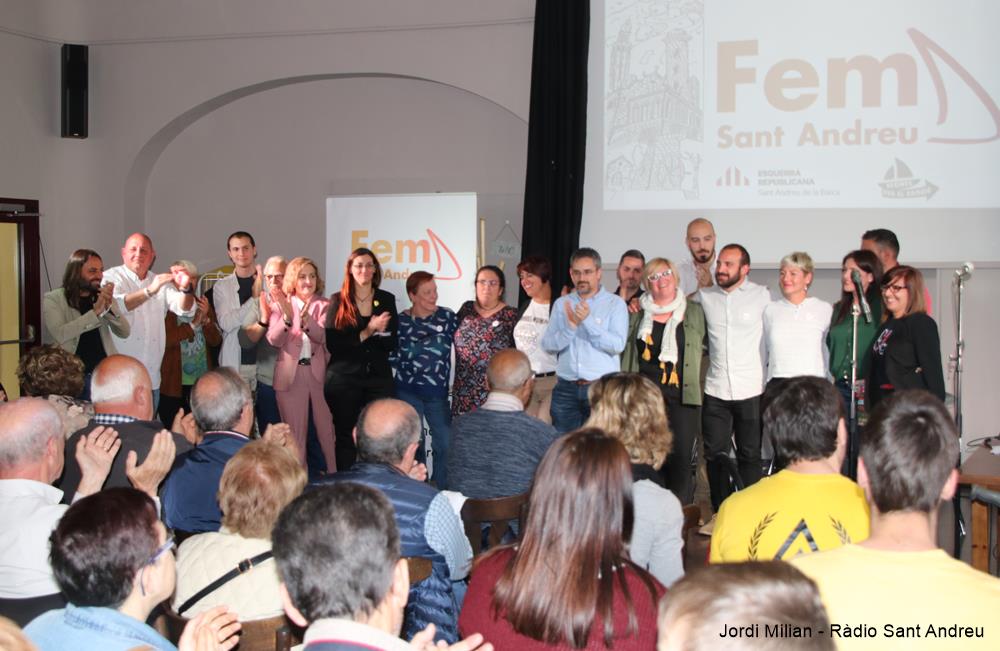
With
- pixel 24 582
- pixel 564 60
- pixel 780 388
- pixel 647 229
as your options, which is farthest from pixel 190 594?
pixel 564 60

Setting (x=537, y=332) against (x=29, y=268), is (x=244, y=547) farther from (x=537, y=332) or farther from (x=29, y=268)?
(x=29, y=268)

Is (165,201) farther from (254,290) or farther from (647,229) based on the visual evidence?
(647,229)

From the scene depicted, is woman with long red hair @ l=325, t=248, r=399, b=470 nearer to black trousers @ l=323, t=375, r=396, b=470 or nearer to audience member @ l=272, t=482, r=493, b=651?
black trousers @ l=323, t=375, r=396, b=470

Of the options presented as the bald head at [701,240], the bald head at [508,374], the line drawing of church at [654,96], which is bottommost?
the bald head at [508,374]

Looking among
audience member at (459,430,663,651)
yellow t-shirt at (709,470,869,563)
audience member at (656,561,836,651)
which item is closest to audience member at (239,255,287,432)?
yellow t-shirt at (709,470,869,563)

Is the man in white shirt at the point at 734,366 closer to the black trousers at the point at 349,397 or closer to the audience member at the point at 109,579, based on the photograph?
the black trousers at the point at 349,397

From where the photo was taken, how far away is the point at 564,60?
6.49 metres

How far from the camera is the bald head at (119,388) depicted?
3.29 meters

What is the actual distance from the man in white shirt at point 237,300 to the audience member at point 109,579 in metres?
3.99

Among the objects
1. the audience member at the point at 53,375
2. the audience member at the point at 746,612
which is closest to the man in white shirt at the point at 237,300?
the audience member at the point at 53,375

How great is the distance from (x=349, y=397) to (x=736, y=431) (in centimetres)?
216

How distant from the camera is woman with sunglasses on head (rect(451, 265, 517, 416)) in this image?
5477mm

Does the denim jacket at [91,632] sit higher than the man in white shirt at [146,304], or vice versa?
the man in white shirt at [146,304]

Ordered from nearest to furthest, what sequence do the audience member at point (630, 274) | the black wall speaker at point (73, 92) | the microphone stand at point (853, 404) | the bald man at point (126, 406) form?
the bald man at point (126, 406) < the microphone stand at point (853, 404) < the audience member at point (630, 274) < the black wall speaker at point (73, 92)
